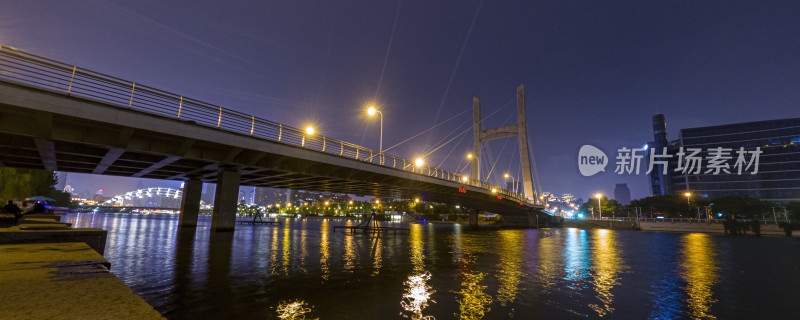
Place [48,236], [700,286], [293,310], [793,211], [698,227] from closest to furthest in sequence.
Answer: [293,310] → [48,236] → [700,286] → [698,227] → [793,211]

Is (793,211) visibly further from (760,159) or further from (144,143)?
(144,143)

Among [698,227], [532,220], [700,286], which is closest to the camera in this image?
[700,286]

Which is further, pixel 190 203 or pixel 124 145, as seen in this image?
pixel 190 203

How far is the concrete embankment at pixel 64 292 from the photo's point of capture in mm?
3871

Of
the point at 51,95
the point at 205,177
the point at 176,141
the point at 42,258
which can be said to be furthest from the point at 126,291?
the point at 205,177

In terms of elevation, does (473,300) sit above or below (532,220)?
below

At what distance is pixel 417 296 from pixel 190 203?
45.1 meters

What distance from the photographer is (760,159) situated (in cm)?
14500

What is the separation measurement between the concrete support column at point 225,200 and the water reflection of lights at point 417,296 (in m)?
28.5

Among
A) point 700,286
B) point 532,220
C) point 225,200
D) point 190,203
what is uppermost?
point 225,200

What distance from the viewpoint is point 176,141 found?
1025 inches

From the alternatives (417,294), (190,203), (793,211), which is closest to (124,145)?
(190,203)

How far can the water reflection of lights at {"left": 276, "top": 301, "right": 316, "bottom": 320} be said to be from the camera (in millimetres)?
7246

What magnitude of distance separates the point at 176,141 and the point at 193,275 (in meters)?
18.7
